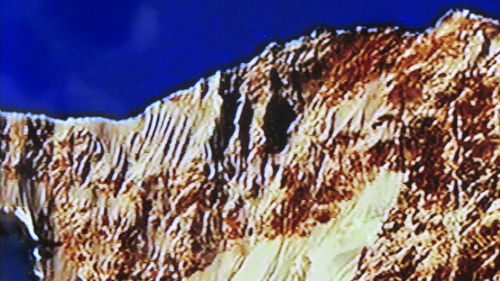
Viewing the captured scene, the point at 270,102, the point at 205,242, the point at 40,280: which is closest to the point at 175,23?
the point at 270,102

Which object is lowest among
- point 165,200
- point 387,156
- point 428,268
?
point 428,268

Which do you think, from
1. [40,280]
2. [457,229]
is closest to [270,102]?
[457,229]

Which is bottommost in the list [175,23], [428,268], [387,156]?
[428,268]

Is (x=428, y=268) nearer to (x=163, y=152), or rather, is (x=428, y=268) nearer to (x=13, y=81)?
(x=163, y=152)

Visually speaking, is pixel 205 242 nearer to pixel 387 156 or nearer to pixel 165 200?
pixel 165 200

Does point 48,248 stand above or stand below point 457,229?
above

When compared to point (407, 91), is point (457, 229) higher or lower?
lower
